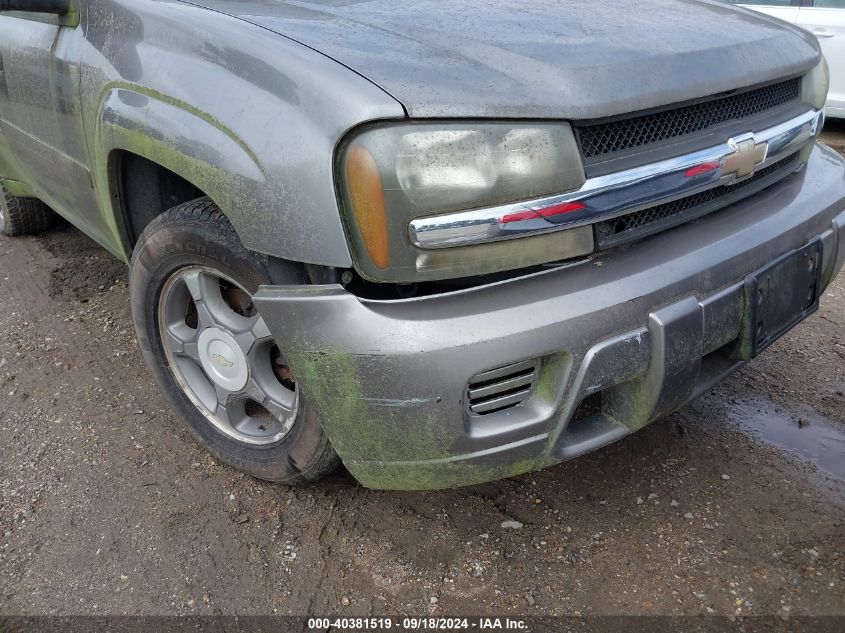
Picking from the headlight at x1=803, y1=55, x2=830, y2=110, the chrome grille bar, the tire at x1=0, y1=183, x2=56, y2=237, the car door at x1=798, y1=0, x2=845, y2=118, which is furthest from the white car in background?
the tire at x1=0, y1=183, x2=56, y2=237

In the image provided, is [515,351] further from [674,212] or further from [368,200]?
[674,212]

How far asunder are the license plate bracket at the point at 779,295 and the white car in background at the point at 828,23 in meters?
4.58

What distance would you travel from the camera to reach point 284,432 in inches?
85.0

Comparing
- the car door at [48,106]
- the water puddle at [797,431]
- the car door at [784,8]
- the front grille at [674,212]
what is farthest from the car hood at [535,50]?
the car door at [784,8]

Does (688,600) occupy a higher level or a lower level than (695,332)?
lower

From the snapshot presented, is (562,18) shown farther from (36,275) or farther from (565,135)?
(36,275)

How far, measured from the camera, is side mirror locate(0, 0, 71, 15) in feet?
7.01

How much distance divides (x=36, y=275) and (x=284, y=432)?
2.41m

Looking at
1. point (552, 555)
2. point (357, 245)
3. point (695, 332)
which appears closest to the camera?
point (357, 245)

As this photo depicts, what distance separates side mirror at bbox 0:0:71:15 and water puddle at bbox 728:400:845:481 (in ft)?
8.61

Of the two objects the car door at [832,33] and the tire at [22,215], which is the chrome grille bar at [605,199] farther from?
the car door at [832,33]

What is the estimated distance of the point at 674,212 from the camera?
1.86m

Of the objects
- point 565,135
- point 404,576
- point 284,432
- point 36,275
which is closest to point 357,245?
point 565,135

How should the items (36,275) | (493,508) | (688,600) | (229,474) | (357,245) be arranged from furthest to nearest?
(36,275)
(229,474)
(493,508)
(688,600)
(357,245)
